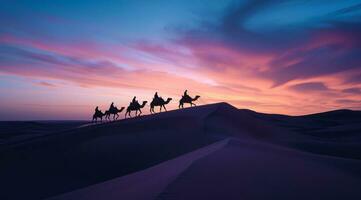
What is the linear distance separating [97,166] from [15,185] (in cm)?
286

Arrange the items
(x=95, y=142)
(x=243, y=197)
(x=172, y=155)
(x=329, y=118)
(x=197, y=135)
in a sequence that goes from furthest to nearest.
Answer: (x=329, y=118) < (x=95, y=142) < (x=197, y=135) < (x=172, y=155) < (x=243, y=197)

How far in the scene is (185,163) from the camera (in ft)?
20.2

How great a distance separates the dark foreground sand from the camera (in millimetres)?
4719

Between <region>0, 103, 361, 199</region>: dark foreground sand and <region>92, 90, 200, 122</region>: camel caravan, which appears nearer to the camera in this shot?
<region>0, 103, 361, 199</region>: dark foreground sand

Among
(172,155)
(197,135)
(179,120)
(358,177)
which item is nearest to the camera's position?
(358,177)

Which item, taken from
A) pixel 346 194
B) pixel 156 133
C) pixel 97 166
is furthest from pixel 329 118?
pixel 346 194

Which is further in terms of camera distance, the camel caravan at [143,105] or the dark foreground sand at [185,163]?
the camel caravan at [143,105]

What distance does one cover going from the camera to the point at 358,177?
6539 millimetres

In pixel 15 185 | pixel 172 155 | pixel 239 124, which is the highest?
pixel 239 124

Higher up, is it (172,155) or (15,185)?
(172,155)

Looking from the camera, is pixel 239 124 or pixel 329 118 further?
pixel 329 118

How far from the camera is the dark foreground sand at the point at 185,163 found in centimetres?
472

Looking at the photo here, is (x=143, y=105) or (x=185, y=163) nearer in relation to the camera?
(x=185, y=163)

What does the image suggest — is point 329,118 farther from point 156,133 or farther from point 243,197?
point 243,197
